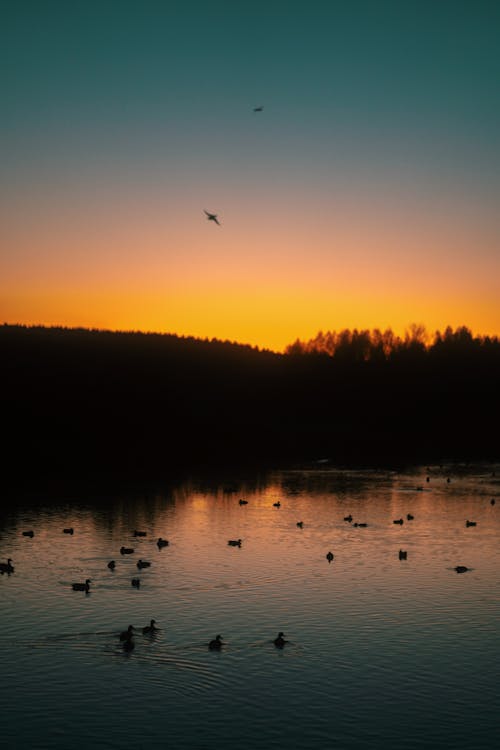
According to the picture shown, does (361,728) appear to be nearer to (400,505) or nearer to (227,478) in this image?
(400,505)

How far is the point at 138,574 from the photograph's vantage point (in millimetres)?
52250

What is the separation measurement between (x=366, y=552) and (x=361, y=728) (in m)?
32.1

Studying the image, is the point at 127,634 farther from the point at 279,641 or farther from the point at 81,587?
the point at 81,587

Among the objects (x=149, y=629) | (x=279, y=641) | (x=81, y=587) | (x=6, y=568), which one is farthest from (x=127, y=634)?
(x=6, y=568)

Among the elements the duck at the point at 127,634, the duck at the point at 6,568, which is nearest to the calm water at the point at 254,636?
the duck at the point at 127,634

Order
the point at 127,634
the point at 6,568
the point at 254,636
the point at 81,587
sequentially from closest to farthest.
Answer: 1. the point at 127,634
2. the point at 254,636
3. the point at 81,587
4. the point at 6,568

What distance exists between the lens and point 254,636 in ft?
128

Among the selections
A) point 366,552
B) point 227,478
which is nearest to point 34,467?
point 227,478

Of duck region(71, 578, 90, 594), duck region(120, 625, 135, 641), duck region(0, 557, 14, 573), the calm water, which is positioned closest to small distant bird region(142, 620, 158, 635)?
the calm water

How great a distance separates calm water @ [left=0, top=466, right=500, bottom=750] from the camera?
28.9 meters

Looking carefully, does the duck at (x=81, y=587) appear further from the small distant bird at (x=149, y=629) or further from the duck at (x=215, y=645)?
the duck at (x=215, y=645)

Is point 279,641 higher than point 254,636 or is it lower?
higher

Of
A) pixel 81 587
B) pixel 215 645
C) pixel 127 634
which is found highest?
pixel 81 587

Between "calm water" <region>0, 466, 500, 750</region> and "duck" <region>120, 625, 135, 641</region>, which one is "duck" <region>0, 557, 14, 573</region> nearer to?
"calm water" <region>0, 466, 500, 750</region>
